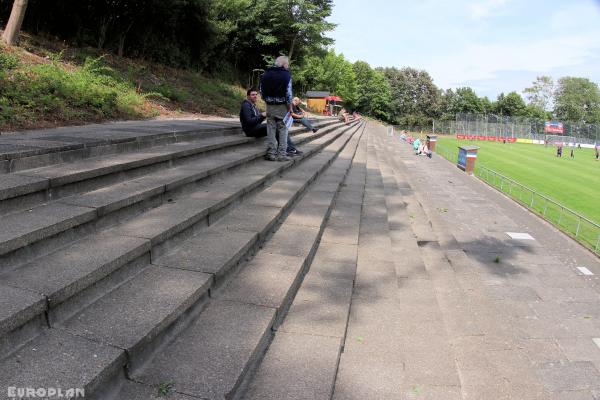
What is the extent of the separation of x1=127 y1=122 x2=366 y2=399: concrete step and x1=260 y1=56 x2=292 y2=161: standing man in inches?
136

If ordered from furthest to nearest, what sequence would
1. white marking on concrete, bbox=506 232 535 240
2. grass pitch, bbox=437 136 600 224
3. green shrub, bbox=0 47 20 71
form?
grass pitch, bbox=437 136 600 224
white marking on concrete, bbox=506 232 535 240
green shrub, bbox=0 47 20 71

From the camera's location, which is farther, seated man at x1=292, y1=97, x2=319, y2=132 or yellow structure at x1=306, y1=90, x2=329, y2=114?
yellow structure at x1=306, y1=90, x2=329, y2=114

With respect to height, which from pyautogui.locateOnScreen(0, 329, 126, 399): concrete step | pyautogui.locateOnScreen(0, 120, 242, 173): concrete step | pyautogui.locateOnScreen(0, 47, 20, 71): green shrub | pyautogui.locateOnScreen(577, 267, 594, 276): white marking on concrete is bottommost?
pyautogui.locateOnScreen(577, 267, 594, 276): white marking on concrete

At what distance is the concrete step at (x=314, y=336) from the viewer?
2287mm

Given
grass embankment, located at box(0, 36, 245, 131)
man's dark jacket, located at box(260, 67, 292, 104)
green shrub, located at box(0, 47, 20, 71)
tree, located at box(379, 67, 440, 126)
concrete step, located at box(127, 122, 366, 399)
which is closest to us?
concrete step, located at box(127, 122, 366, 399)

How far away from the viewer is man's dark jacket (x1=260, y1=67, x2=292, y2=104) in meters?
6.62

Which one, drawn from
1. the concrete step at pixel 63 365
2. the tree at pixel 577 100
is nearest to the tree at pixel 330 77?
the concrete step at pixel 63 365

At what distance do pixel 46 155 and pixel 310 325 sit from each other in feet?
10.0

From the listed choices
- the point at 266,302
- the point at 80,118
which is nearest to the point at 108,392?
the point at 266,302

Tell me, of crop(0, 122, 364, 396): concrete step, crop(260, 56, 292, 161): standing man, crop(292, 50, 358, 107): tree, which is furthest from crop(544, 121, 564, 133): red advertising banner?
crop(0, 122, 364, 396): concrete step

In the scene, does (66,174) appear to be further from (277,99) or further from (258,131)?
(258,131)

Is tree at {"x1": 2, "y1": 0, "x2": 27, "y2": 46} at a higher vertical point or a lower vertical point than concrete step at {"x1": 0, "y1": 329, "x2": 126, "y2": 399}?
higher

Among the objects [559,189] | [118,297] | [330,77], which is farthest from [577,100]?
[118,297]

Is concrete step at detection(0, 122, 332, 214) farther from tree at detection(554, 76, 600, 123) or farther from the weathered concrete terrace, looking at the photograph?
tree at detection(554, 76, 600, 123)
